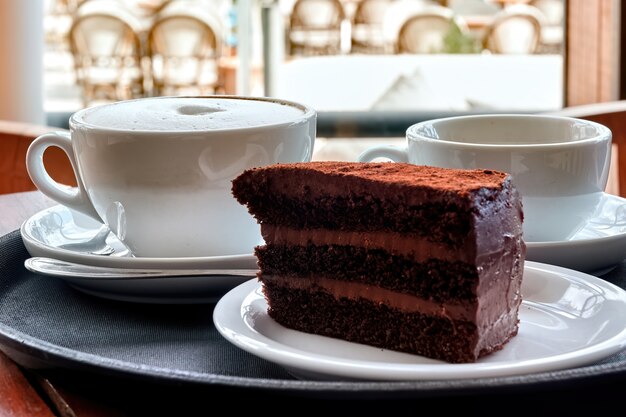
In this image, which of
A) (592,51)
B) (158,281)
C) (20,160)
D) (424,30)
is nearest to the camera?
(158,281)

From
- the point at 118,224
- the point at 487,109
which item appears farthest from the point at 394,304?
the point at 487,109

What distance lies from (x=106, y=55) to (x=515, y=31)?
2700mm

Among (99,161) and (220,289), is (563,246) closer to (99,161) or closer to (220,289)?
(220,289)

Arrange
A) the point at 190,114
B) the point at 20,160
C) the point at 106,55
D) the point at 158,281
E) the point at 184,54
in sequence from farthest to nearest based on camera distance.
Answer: the point at 184,54, the point at 106,55, the point at 20,160, the point at 190,114, the point at 158,281

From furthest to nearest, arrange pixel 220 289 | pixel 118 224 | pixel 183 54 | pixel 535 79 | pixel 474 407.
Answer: pixel 183 54 → pixel 535 79 → pixel 118 224 → pixel 220 289 → pixel 474 407

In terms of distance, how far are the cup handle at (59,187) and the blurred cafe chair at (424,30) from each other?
4.98m

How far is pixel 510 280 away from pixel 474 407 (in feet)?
0.59

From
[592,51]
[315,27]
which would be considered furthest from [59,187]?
[315,27]

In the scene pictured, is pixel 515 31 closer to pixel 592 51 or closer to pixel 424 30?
pixel 424 30

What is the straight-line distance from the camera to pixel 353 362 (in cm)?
50

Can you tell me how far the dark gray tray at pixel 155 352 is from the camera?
0.45m

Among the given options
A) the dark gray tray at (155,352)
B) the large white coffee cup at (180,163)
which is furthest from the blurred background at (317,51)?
the dark gray tray at (155,352)

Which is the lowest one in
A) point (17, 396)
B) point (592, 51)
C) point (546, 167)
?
point (17, 396)

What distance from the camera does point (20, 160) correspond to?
1451 millimetres
